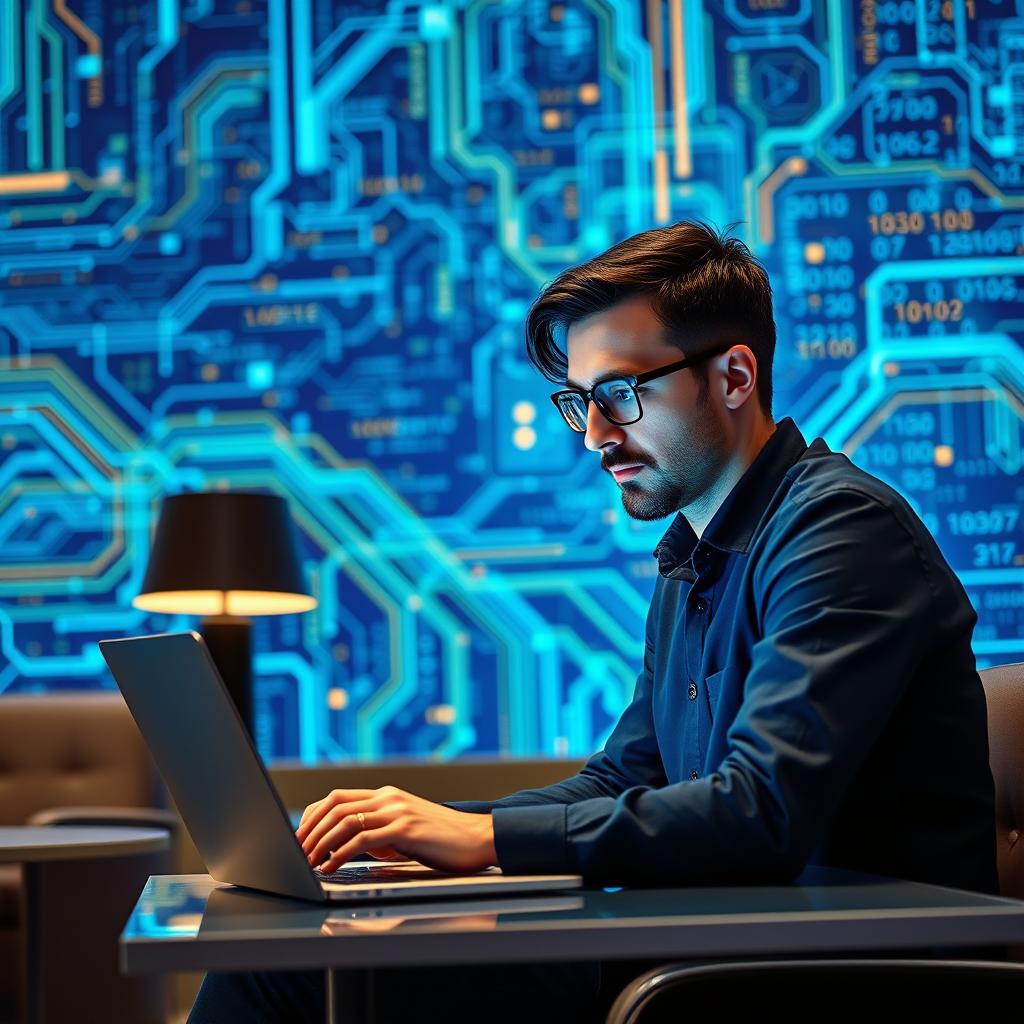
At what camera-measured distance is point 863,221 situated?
3.97 metres

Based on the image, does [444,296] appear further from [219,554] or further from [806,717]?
[806,717]

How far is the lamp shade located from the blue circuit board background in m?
0.40

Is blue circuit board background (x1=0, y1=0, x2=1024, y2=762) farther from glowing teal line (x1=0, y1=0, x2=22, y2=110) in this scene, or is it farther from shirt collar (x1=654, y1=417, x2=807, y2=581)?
shirt collar (x1=654, y1=417, x2=807, y2=581)

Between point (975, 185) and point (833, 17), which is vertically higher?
point (833, 17)

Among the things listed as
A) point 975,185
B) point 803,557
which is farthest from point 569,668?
point 803,557

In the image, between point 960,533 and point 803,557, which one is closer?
point 803,557

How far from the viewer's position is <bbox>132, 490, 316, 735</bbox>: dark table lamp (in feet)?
11.3

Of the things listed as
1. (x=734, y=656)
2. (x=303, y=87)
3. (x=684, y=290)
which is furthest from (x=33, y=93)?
(x=734, y=656)

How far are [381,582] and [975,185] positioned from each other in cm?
201

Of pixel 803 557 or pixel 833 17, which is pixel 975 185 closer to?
pixel 833 17

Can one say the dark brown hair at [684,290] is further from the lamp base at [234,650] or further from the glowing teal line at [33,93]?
the glowing teal line at [33,93]

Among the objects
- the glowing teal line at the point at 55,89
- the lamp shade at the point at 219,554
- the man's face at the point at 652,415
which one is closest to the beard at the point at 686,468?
the man's face at the point at 652,415

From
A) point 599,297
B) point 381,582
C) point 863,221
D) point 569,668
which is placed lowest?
point 569,668

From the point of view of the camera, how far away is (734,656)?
1432 mm
